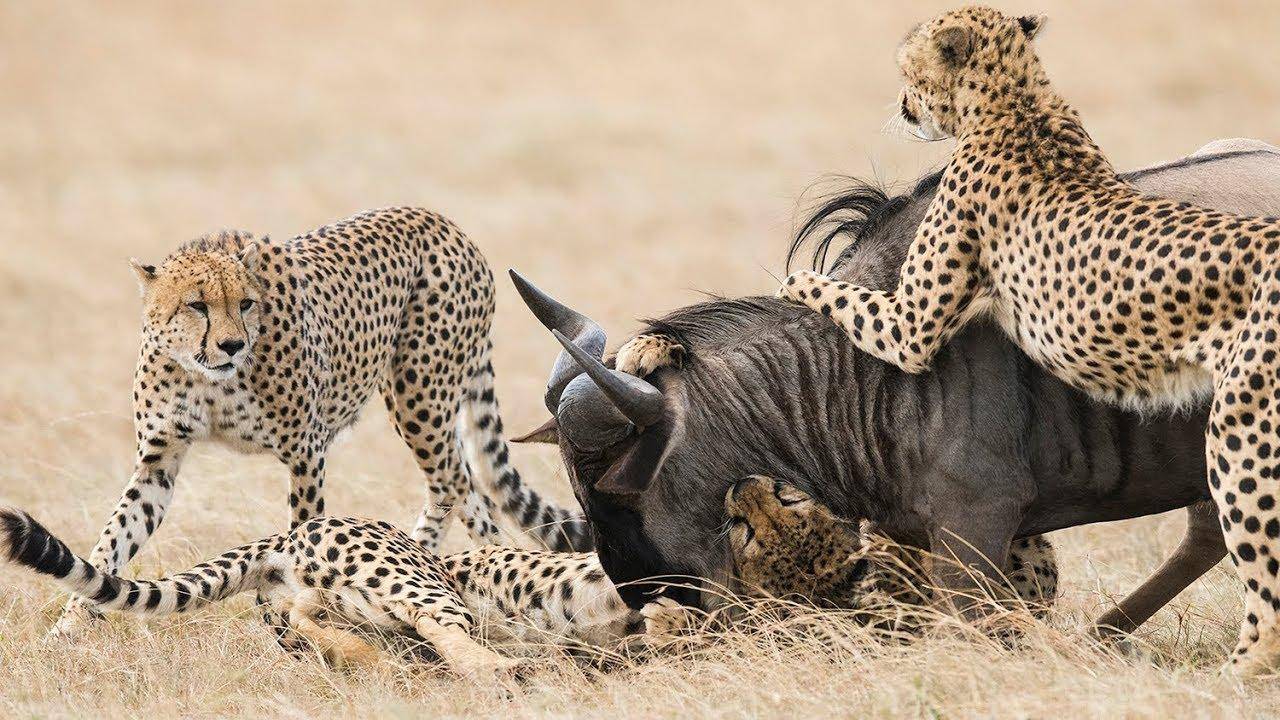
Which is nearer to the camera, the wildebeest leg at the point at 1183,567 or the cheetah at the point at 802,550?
the cheetah at the point at 802,550

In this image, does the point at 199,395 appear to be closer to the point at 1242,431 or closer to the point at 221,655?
the point at 221,655

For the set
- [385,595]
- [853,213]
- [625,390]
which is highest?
[853,213]

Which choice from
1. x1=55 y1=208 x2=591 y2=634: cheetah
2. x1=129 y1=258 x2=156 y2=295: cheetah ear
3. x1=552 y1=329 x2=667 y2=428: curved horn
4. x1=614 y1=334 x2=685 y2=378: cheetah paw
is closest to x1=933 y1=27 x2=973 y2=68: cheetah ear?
x1=614 y1=334 x2=685 y2=378: cheetah paw

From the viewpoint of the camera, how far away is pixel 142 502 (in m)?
6.52

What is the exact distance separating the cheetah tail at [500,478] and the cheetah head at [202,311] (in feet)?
4.66

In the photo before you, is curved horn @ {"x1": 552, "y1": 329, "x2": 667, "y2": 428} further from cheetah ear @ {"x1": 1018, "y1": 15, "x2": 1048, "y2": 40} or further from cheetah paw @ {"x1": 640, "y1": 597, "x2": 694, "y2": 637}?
cheetah ear @ {"x1": 1018, "y1": 15, "x2": 1048, "y2": 40}

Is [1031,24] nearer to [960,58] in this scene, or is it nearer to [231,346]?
[960,58]

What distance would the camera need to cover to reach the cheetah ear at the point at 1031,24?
5402 millimetres

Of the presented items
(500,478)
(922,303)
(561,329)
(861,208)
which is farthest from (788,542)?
(500,478)

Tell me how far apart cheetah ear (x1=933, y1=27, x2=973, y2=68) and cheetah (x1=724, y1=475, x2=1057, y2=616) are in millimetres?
1482

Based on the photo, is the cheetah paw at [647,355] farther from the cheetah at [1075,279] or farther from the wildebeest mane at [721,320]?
the cheetah at [1075,279]

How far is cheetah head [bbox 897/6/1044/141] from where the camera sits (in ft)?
17.5

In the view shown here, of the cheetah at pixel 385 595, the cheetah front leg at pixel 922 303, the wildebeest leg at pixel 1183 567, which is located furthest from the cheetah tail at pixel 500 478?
the wildebeest leg at pixel 1183 567

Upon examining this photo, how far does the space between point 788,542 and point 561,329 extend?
1.09 meters
